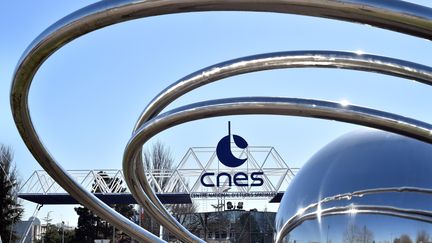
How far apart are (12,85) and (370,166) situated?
2843 mm

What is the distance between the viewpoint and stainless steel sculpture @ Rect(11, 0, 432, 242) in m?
3.12

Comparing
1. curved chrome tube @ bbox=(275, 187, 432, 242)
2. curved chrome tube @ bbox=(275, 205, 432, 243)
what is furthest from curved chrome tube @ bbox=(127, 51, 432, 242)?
curved chrome tube @ bbox=(275, 205, 432, 243)

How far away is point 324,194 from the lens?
499 cm

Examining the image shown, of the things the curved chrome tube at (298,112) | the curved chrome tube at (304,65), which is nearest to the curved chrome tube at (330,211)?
the curved chrome tube at (298,112)

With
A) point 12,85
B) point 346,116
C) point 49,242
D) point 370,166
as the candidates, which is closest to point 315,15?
point 346,116

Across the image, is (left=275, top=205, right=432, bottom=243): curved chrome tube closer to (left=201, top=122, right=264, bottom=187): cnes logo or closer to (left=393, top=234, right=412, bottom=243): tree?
(left=393, top=234, right=412, bottom=243): tree

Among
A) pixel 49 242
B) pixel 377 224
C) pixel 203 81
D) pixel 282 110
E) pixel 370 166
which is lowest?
pixel 377 224

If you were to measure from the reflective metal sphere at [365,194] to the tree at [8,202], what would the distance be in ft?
151

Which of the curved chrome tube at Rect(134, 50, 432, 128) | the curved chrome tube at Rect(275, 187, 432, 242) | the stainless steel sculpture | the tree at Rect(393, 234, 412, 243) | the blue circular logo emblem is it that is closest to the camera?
the stainless steel sculpture

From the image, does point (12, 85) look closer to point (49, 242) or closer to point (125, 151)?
point (125, 151)

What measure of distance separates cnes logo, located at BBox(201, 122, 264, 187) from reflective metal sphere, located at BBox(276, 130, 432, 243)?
121 feet

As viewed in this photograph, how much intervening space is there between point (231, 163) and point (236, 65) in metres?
37.9

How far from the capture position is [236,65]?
523 centimetres

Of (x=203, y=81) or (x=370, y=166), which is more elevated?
(x=203, y=81)
